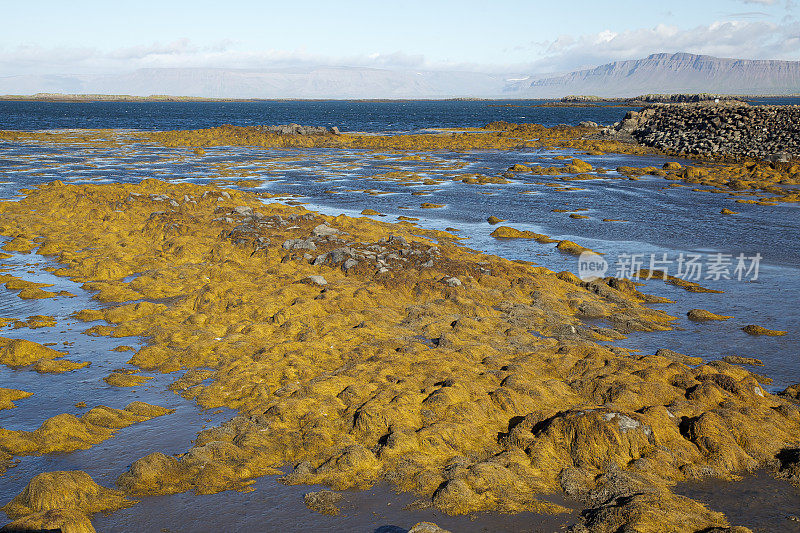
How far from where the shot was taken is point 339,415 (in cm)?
1027

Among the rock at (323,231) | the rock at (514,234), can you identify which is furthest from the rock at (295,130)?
the rock at (323,231)

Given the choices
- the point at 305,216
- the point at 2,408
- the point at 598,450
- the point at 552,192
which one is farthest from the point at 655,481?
the point at 552,192

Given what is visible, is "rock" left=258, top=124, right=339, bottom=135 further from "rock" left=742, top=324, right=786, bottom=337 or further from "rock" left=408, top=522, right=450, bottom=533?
"rock" left=408, top=522, right=450, bottom=533

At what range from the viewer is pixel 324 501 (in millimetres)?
8211

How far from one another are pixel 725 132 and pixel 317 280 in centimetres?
5835

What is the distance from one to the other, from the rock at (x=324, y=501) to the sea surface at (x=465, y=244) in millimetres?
114

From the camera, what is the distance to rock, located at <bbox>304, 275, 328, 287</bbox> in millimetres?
16750

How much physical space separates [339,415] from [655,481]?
16.7ft

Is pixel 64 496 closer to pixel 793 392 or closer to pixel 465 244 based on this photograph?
pixel 793 392

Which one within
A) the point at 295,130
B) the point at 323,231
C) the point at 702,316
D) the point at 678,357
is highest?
the point at 295,130

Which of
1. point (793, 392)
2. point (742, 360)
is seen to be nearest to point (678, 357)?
point (742, 360)

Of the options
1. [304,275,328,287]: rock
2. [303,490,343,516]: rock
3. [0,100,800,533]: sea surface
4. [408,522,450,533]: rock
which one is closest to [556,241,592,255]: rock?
[0,100,800,533]: sea surface

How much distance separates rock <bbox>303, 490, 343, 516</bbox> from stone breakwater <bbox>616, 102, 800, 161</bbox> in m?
50.6

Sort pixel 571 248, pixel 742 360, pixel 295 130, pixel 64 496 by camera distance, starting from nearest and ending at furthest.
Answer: pixel 64 496 → pixel 742 360 → pixel 571 248 → pixel 295 130
